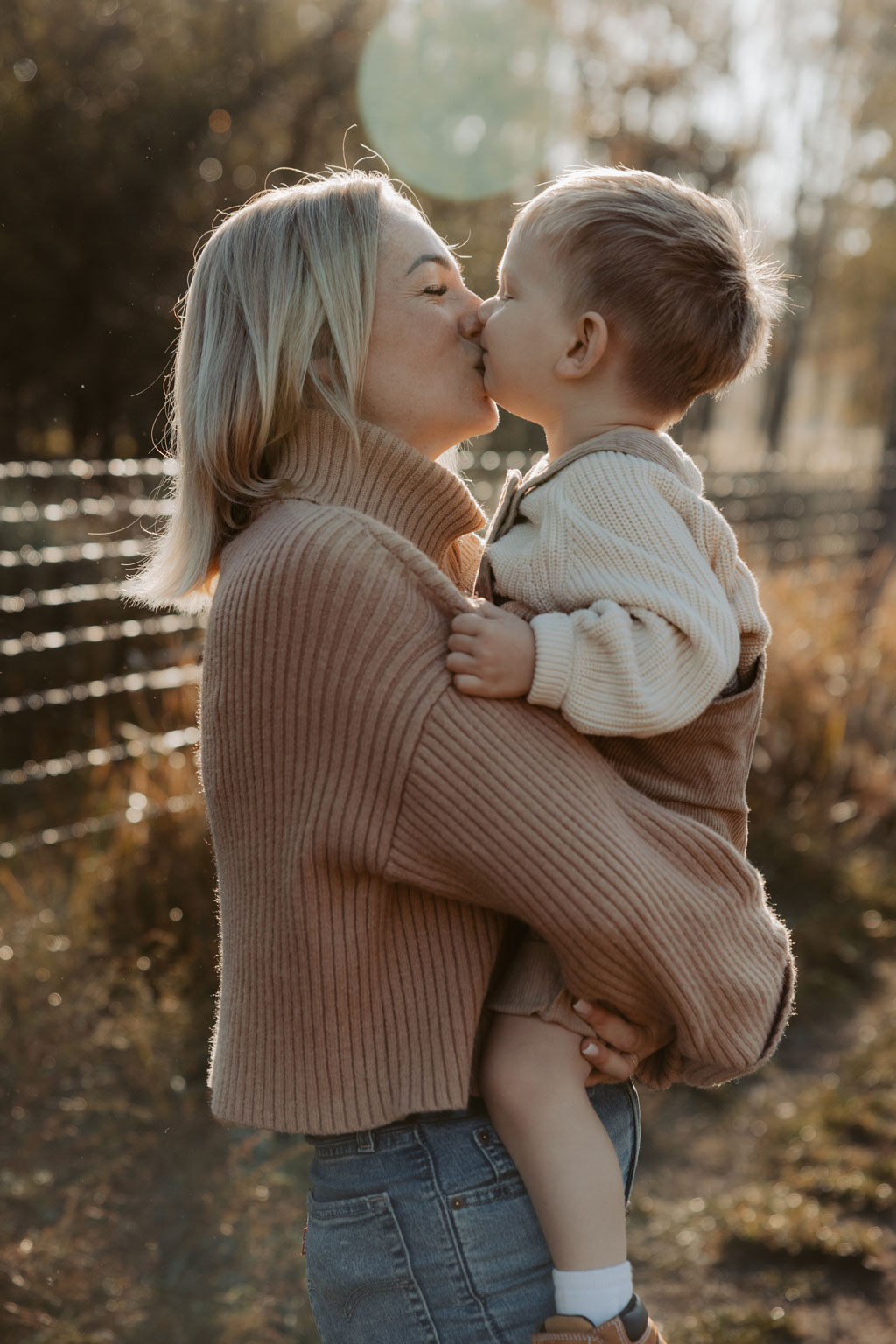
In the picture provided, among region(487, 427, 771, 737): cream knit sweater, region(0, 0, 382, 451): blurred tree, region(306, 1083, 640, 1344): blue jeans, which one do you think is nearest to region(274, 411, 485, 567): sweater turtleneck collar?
region(487, 427, 771, 737): cream knit sweater

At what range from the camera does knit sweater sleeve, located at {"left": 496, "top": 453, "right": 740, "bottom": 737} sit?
4.73 feet

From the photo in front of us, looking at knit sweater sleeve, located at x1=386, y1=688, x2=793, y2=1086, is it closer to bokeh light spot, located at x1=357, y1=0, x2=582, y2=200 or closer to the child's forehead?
the child's forehead

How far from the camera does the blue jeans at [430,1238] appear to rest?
1450mm

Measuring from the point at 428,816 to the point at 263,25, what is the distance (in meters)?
8.92

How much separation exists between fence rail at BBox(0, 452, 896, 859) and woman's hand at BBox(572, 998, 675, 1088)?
1.36m

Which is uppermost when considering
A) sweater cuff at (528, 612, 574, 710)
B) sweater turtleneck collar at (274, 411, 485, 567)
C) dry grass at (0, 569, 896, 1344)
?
sweater turtleneck collar at (274, 411, 485, 567)

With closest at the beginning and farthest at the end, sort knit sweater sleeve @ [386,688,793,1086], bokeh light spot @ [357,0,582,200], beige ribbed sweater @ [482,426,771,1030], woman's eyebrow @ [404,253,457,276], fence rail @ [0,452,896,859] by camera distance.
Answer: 1. knit sweater sleeve @ [386,688,793,1086]
2. beige ribbed sweater @ [482,426,771,1030]
3. woman's eyebrow @ [404,253,457,276]
4. fence rail @ [0,452,896,859]
5. bokeh light spot @ [357,0,582,200]

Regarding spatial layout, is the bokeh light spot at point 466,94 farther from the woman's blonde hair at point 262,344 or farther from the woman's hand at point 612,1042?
the woman's hand at point 612,1042

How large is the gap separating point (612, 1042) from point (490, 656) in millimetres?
519

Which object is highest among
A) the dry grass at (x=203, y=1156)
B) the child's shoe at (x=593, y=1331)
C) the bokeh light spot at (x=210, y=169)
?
the bokeh light spot at (x=210, y=169)

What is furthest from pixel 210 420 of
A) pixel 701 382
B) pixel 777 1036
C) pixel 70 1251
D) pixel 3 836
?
pixel 3 836

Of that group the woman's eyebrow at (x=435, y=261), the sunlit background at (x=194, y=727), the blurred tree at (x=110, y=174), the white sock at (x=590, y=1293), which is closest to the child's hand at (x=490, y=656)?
the woman's eyebrow at (x=435, y=261)

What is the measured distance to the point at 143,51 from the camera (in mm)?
8055

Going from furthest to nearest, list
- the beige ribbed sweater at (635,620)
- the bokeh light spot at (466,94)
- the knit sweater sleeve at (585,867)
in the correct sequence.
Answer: the bokeh light spot at (466,94), the beige ribbed sweater at (635,620), the knit sweater sleeve at (585,867)
